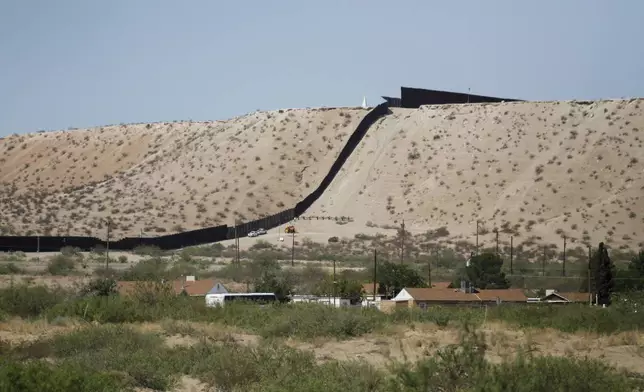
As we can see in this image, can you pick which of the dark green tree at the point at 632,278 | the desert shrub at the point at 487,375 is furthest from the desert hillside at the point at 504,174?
the desert shrub at the point at 487,375

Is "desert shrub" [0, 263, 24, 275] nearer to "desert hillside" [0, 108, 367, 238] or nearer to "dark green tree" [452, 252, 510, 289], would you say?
"dark green tree" [452, 252, 510, 289]

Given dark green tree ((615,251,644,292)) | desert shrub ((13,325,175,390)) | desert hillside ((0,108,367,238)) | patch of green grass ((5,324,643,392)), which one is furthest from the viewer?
desert hillside ((0,108,367,238))

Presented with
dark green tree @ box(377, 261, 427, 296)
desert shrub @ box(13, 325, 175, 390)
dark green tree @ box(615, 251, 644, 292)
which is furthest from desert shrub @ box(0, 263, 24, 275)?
dark green tree @ box(615, 251, 644, 292)

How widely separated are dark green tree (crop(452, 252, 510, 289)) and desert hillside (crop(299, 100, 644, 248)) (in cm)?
1828

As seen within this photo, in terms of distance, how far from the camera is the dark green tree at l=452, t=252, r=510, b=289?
166 ft

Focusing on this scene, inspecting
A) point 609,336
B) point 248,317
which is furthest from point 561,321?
point 248,317

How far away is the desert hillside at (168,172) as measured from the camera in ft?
257

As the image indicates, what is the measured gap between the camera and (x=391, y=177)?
3410 inches

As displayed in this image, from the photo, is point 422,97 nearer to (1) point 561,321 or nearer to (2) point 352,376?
(1) point 561,321

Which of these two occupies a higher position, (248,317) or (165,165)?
(165,165)

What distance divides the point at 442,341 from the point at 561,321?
476 cm

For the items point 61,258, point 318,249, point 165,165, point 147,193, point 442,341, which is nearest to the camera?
point 442,341

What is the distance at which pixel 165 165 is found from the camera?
9475 cm

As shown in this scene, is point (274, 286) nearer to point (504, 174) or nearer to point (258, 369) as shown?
point (258, 369)
